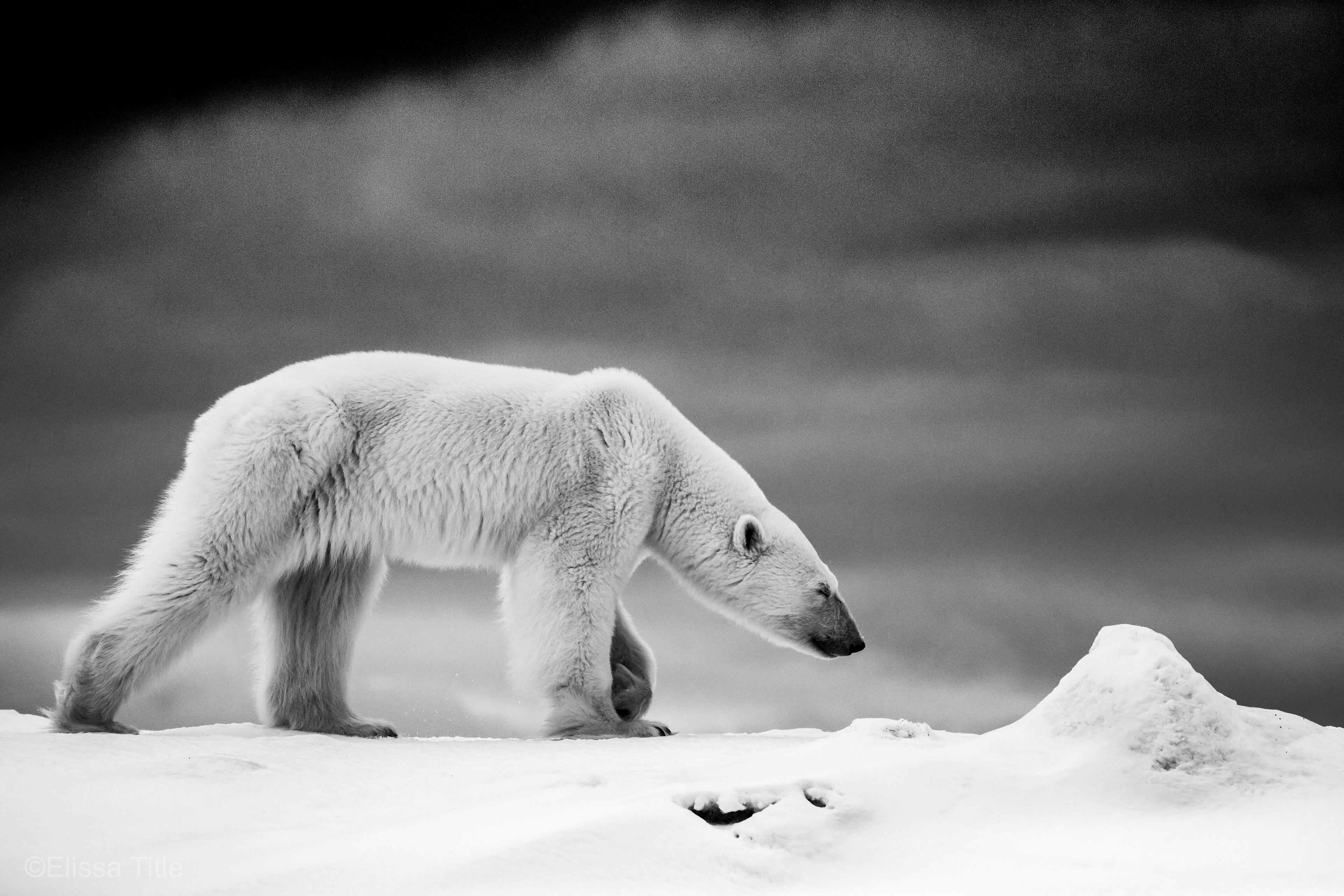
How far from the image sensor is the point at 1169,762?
546cm

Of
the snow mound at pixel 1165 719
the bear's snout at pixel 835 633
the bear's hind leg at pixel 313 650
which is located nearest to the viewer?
the snow mound at pixel 1165 719

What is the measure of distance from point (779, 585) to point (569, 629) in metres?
1.71

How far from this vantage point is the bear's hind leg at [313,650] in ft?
27.4

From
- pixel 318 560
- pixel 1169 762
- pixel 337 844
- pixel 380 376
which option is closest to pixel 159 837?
pixel 337 844

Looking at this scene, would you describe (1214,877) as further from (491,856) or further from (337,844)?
(337,844)

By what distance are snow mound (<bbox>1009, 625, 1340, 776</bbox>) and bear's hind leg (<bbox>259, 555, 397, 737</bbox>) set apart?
15.3 feet

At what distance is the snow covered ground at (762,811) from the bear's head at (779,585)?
225cm

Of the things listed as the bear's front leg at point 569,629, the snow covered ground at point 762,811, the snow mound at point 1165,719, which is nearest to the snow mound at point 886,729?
the snow covered ground at point 762,811

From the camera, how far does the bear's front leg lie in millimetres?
7844

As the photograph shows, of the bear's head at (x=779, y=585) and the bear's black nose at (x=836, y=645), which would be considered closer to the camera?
the bear's head at (x=779, y=585)

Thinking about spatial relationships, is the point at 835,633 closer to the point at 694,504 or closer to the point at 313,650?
the point at 694,504

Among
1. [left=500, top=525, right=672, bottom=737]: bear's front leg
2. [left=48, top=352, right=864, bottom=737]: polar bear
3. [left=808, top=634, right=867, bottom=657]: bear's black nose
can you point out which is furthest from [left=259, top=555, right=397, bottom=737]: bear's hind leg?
[left=808, top=634, right=867, bottom=657]: bear's black nose

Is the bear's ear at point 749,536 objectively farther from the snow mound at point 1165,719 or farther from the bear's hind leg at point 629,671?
the snow mound at point 1165,719

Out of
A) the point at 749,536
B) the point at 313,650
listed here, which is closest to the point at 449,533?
the point at 313,650
